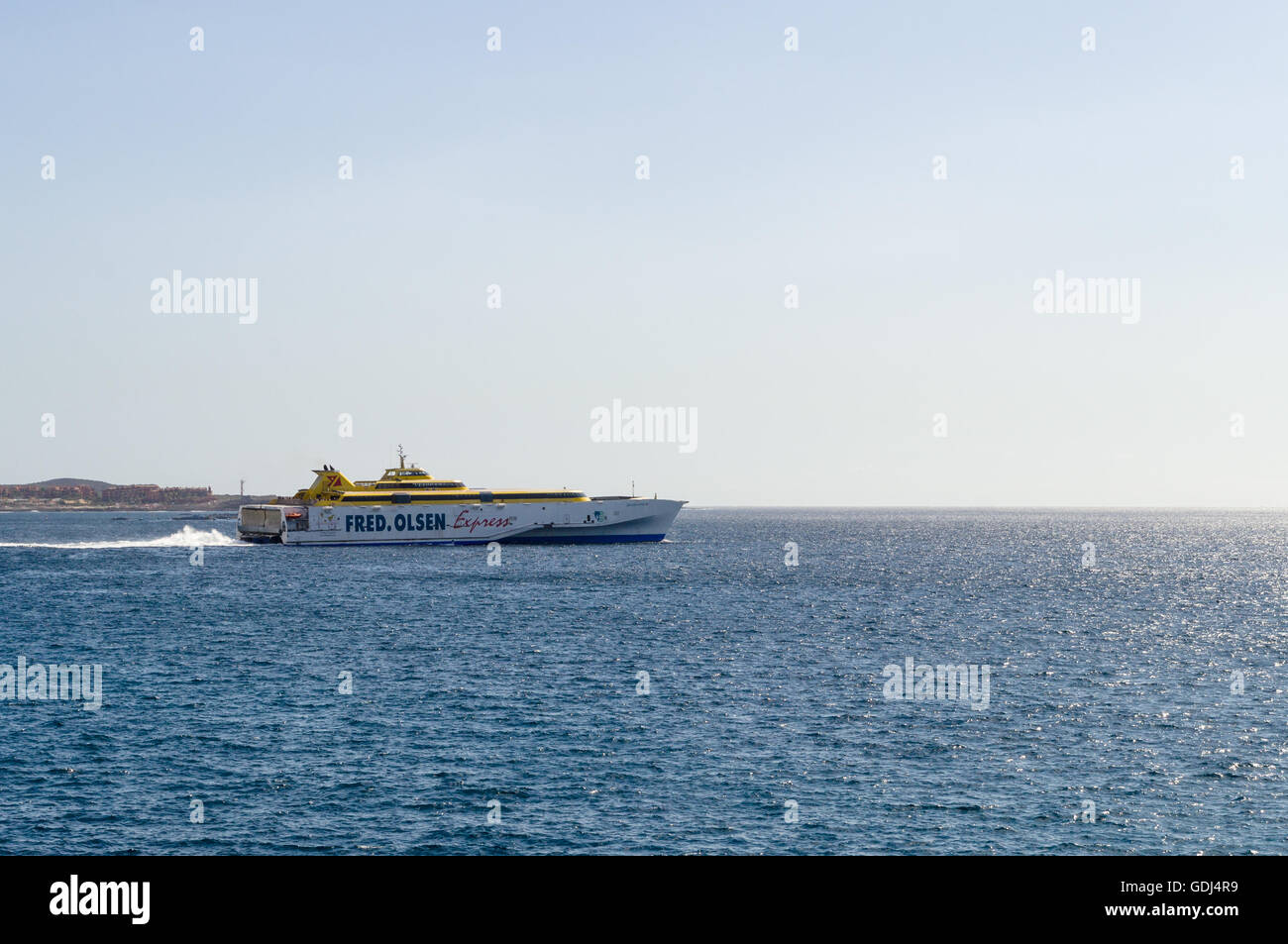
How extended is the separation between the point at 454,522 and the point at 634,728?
10783cm

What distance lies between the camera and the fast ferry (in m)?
143

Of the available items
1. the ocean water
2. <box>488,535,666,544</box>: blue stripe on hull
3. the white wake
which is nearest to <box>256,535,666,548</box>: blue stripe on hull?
<box>488,535,666,544</box>: blue stripe on hull

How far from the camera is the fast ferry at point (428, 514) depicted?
5645 inches

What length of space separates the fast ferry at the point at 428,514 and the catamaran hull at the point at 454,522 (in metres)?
0.14

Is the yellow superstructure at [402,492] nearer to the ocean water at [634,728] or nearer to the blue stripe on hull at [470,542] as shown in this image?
the blue stripe on hull at [470,542]

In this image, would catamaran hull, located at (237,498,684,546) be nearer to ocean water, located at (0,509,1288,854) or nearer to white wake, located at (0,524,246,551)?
white wake, located at (0,524,246,551)

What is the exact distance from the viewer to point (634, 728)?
4066 cm

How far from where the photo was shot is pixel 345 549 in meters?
146

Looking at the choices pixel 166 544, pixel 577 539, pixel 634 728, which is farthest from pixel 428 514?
pixel 634 728

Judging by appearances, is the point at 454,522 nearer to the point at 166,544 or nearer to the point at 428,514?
the point at 428,514

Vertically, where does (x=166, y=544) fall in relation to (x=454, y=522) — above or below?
below

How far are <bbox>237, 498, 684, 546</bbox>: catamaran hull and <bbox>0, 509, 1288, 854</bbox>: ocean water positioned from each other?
170ft

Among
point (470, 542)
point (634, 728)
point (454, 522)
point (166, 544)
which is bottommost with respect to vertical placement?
point (634, 728)

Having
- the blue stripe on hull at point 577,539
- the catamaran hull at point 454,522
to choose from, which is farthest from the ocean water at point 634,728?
the blue stripe on hull at point 577,539
